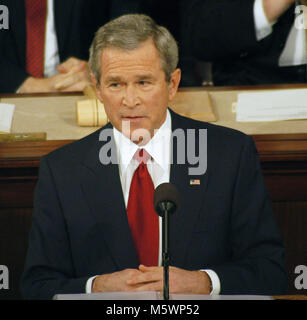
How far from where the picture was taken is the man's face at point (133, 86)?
5.40 ft

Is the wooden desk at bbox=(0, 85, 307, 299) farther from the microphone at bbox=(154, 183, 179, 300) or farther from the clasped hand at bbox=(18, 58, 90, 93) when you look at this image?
the microphone at bbox=(154, 183, 179, 300)

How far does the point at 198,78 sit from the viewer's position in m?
3.34

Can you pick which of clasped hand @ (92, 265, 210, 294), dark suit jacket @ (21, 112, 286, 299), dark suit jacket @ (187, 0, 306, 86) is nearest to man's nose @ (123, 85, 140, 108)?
dark suit jacket @ (21, 112, 286, 299)

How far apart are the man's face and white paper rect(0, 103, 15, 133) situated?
647 millimetres

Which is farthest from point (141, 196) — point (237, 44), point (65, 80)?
point (237, 44)

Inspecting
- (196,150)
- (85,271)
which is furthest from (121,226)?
(196,150)

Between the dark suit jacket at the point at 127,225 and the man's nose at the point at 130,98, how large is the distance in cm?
21

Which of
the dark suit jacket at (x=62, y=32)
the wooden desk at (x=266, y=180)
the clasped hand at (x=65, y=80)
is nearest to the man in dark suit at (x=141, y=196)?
the wooden desk at (x=266, y=180)

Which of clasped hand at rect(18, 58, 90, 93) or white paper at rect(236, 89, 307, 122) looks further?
clasped hand at rect(18, 58, 90, 93)

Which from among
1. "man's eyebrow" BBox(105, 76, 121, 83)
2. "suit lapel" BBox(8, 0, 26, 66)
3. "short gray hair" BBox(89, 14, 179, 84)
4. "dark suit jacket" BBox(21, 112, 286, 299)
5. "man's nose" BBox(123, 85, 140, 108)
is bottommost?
"dark suit jacket" BBox(21, 112, 286, 299)

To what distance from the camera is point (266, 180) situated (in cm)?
207

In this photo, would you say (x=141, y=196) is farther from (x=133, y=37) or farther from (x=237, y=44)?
(x=237, y=44)

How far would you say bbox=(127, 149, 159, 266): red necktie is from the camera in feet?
5.74

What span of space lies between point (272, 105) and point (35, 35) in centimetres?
145
